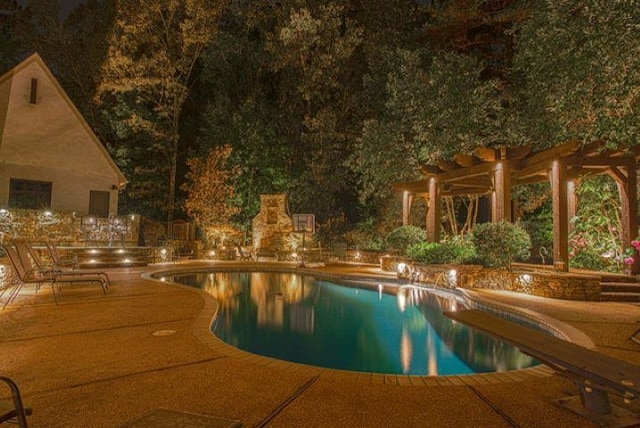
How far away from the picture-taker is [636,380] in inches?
97.4

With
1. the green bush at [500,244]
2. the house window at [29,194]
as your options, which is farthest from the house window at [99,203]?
the green bush at [500,244]

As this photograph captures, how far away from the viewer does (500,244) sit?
392 inches

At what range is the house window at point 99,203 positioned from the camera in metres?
17.9

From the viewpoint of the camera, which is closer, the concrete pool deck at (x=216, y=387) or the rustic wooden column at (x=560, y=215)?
the concrete pool deck at (x=216, y=387)

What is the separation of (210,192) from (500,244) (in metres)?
14.3

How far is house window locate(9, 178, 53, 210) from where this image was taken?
52.2 feet

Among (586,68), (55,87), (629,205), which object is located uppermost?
(55,87)

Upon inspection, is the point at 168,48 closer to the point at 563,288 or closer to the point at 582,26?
the point at 582,26

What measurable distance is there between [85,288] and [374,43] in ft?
57.4

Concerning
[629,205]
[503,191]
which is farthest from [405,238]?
[629,205]

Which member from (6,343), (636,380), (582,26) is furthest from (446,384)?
(582,26)

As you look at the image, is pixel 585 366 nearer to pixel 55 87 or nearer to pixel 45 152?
pixel 45 152

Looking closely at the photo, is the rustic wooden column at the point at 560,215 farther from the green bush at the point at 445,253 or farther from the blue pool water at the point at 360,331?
the blue pool water at the point at 360,331

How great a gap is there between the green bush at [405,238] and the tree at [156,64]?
1325cm
